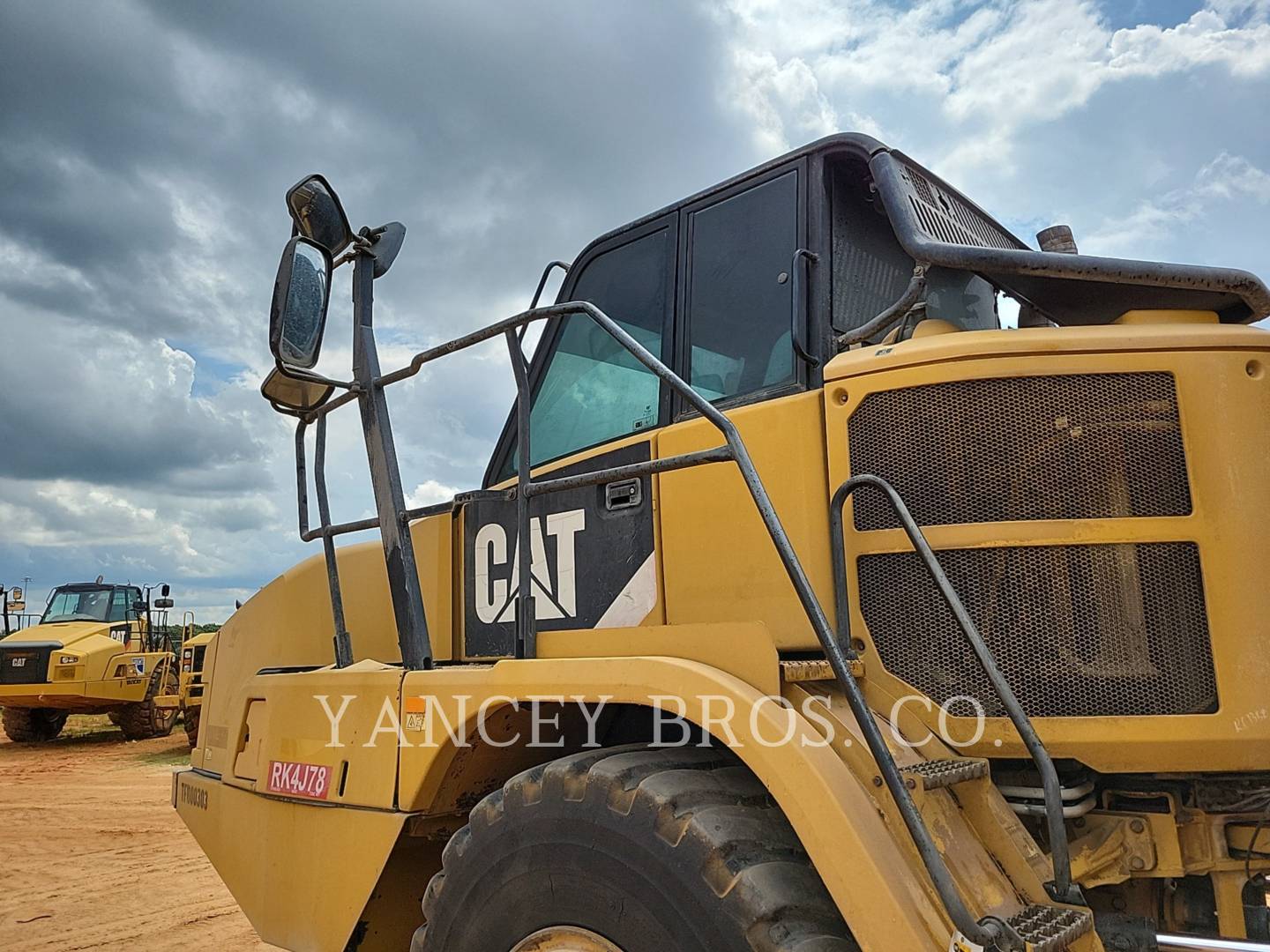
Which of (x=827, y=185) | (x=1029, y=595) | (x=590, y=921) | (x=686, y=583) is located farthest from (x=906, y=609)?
(x=827, y=185)

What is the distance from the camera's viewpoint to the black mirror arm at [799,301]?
288 cm

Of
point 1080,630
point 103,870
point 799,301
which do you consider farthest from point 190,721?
point 1080,630

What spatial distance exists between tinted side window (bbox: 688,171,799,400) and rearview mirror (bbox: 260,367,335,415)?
1474mm

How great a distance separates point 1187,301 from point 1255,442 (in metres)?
0.51

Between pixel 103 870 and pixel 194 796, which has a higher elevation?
pixel 194 796

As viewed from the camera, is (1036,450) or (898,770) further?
(1036,450)

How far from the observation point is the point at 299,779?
346 cm

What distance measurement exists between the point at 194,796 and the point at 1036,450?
3.73 m

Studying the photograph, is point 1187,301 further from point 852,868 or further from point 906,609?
point 852,868

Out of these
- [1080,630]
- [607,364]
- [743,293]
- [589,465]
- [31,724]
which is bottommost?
[31,724]

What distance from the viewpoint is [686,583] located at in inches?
114

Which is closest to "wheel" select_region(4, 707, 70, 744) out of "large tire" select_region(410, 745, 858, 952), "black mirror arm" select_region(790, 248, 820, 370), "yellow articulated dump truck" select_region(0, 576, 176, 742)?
"yellow articulated dump truck" select_region(0, 576, 176, 742)

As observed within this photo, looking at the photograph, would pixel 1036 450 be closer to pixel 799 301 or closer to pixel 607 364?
pixel 799 301

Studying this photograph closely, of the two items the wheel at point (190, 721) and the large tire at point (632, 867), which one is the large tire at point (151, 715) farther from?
the large tire at point (632, 867)
